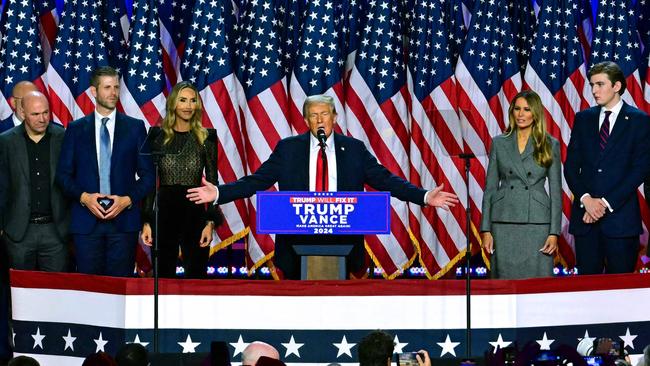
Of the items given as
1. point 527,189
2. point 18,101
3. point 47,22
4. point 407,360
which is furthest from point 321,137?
point 47,22

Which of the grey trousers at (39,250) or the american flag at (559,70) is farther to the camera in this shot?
the american flag at (559,70)

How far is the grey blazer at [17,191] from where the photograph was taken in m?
7.68

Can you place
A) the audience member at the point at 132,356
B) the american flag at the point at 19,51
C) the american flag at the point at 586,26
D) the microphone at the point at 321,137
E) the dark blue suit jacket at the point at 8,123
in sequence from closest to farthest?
the audience member at the point at 132,356, the microphone at the point at 321,137, the dark blue suit jacket at the point at 8,123, the american flag at the point at 19,51, the american flag at the point at 586,26

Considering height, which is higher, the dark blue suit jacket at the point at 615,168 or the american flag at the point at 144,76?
the american flag at the point at 144,76

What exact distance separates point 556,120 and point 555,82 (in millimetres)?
272

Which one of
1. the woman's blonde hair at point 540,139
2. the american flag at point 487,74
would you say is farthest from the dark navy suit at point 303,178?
the american flag at point 487,74

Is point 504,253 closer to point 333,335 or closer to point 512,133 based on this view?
point 512,133

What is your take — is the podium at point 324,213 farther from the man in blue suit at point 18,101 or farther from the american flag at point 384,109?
the american flag at point 384,109

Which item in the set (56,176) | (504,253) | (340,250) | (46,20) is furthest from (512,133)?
(46,20)

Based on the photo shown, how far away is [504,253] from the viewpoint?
764 centimetres

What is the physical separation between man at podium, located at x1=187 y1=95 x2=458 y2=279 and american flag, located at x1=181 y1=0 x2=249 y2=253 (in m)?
1.93

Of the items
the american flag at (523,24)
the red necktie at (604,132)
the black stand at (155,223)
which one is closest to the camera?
the black stand at (155,223)

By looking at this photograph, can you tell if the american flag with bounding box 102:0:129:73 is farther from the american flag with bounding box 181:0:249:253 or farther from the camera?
the camera

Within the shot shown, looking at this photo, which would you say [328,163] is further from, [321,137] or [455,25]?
[455,25]
